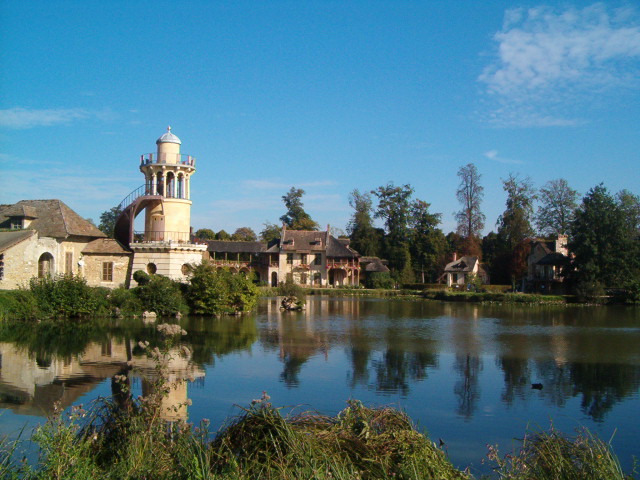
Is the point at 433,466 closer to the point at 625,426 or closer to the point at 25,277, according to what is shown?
the point at 625,426

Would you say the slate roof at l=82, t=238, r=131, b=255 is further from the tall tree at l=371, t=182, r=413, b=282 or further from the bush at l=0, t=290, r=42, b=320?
the tall tree at l=371, t=182, r=413, b=282

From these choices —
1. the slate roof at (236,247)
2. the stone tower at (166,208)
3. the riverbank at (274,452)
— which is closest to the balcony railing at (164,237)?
the stone tower at (166,208)

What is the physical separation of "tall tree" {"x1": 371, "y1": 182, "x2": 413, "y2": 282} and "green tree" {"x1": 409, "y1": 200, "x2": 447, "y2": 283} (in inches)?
40.6

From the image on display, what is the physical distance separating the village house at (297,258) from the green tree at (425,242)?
7.52 metres

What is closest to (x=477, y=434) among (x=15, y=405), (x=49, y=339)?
(x=15, y=405)

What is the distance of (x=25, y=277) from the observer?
1153 inches

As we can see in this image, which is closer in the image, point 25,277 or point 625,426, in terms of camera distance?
point 625,426

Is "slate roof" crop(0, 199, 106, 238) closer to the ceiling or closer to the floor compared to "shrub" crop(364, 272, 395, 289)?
closer to the ceiling

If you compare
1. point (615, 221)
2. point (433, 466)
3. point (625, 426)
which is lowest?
point (625, 426)

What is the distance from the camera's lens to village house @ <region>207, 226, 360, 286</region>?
63.0 metres

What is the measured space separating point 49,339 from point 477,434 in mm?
16784

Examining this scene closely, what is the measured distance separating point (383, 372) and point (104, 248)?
76.3 feet

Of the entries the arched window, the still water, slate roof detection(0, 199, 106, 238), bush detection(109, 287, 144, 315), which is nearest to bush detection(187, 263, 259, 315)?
the still water

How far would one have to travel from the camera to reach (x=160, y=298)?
30.5 m
